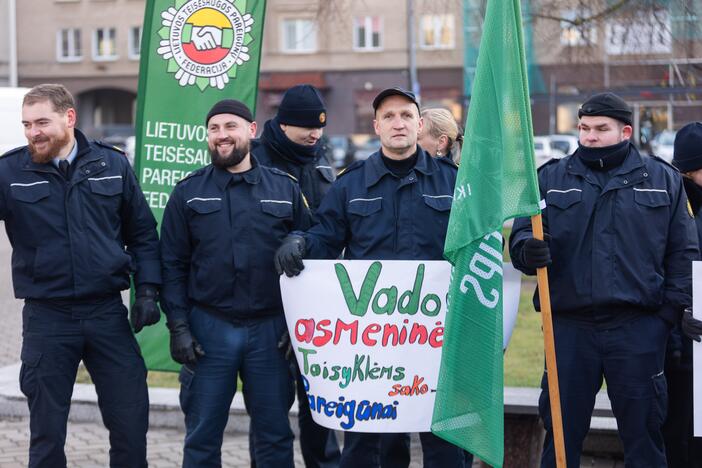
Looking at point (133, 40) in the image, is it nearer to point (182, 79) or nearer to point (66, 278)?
point (182, 79)

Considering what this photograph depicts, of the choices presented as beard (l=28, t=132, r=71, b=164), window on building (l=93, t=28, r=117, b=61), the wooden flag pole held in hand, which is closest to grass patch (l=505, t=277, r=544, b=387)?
the wooden flag pole held in hand

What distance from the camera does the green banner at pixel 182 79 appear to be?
6859 mm

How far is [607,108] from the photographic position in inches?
191

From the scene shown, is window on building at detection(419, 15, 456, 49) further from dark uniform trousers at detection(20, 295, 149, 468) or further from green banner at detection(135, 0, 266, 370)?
dark uniform trousers at detection(20, 295, 149, 468)

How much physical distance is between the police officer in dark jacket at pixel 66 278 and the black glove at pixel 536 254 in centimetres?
173

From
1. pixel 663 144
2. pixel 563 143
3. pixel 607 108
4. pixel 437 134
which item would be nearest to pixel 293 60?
pixel 563 143

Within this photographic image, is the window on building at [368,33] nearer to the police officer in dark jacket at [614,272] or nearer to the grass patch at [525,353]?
the grass patch at [525,353]

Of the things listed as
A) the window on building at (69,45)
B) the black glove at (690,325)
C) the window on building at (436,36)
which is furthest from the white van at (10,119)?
the window on building at (69,45)

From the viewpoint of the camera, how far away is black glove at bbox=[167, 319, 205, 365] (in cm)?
486

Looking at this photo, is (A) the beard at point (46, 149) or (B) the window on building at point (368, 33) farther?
(B) the window on building at point (368, 33)

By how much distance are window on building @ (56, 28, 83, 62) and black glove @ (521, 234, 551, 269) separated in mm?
46644

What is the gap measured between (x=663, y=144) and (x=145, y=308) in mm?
29248

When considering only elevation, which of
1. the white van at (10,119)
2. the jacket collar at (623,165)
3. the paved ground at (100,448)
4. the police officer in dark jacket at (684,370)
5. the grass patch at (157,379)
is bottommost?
the paved ground at (100,448)

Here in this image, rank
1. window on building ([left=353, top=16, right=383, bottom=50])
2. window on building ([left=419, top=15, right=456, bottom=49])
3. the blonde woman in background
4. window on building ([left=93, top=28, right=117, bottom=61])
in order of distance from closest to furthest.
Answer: the blonde woman in background
window on building ([left=419, top=15, right=456, bottom=49])
window on building ([left=353, top=16, right=383, bottom=50])
window on building ([left=93, top=28, right=117, bottom=61])
